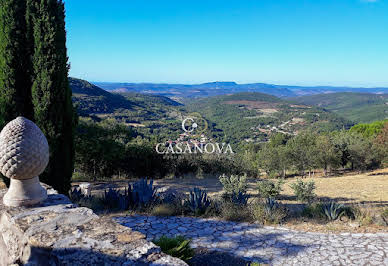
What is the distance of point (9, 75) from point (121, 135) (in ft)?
20.8

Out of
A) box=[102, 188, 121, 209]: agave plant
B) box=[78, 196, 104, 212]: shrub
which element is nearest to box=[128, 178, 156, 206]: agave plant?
box=[102, 188, 121, 209]: agave plant

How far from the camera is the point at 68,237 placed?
237 centimetres

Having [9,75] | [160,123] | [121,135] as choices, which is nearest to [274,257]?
[9,75]

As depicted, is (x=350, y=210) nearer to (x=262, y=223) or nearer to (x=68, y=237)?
(x=262, y=223)

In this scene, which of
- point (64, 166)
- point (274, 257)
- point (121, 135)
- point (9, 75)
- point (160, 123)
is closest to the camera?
point (274, 257)

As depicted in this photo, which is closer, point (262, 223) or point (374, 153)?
point (262, 223)

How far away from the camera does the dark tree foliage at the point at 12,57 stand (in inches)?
223

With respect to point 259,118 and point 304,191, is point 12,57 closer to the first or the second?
point 304,191

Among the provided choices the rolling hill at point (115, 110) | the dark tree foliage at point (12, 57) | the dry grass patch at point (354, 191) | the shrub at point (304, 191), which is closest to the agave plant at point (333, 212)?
the shrub at point (304, 191)

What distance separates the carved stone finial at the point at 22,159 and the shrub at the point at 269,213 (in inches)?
154

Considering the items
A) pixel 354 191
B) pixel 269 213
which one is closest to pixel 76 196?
pixel 269 213

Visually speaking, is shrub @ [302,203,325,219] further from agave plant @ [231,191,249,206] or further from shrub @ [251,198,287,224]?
agave plant @ [231,191,249,206]

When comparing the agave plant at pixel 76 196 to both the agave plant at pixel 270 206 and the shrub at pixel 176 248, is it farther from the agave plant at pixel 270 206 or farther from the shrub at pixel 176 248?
the agave plant at pixel 270 206

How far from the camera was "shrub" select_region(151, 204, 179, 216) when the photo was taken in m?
5.72
